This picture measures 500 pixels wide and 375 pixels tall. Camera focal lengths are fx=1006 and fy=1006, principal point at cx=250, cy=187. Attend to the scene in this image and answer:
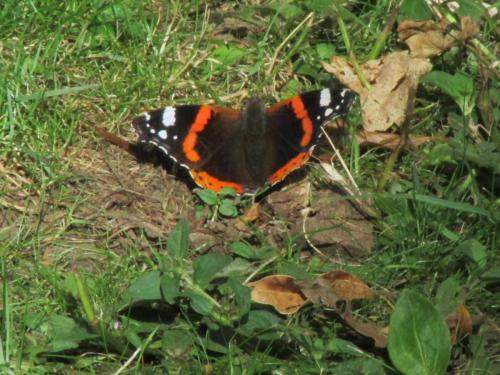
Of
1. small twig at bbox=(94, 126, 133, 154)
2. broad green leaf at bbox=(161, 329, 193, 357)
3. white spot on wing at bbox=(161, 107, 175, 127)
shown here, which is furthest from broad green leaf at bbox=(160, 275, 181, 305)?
small twig at bbox=(94, 126, 133, 154)

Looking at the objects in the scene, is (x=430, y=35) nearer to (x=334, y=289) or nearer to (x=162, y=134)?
(x=162, y=134)

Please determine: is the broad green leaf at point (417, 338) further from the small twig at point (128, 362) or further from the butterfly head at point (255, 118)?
the butterfly head at point (255, 118)

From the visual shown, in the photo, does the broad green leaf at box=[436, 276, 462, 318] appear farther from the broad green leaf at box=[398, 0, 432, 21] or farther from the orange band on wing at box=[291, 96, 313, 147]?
the broad green leaf at box=[398, 0, 432, 21]

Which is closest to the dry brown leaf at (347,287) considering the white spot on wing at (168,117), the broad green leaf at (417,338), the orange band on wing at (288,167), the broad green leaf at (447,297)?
the broad green leaf at (447,297)

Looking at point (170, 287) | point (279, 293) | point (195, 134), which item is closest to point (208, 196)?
point (195, 134)

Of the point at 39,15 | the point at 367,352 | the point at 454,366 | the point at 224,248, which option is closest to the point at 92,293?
the point at 224,248
